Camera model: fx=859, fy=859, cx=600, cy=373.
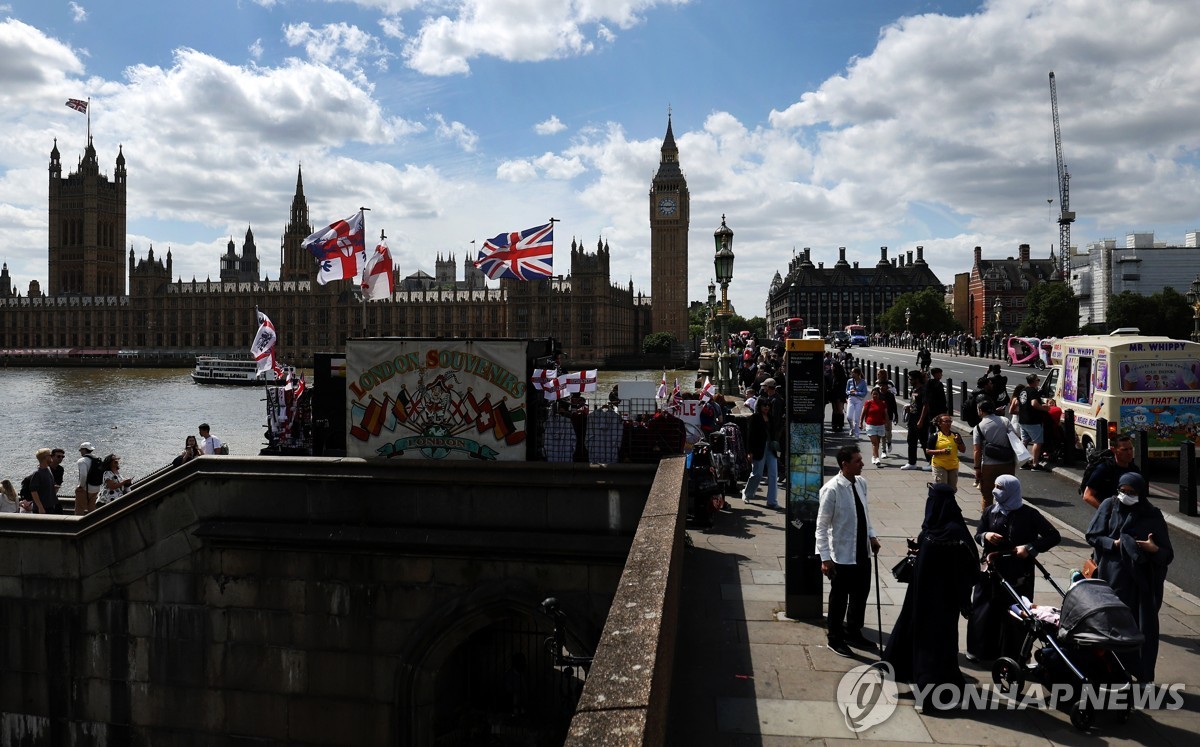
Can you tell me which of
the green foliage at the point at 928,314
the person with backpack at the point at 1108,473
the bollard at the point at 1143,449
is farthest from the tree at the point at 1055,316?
the person with backpack at the point at 1108,473

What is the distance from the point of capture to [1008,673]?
6176 mm

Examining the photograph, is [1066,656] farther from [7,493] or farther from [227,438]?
[227,438]

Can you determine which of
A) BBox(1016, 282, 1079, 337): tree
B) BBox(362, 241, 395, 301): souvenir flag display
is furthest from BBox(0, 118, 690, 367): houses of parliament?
BBox(362, 241, 395, 301): souvenir flag display

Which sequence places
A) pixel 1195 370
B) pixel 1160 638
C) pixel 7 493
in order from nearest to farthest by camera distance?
pixel 1160 638, pixel 7 493, pixel 1195 370

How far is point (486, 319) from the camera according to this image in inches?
5251

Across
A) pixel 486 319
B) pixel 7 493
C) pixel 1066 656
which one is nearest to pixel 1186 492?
pixel 1066 656

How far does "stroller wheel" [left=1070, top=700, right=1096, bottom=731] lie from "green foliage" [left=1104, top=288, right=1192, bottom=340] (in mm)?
86843

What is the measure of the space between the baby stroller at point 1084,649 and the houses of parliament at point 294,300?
11617 cm

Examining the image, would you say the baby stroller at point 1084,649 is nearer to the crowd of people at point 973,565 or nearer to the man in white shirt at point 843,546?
the crowd of people at point 973,565

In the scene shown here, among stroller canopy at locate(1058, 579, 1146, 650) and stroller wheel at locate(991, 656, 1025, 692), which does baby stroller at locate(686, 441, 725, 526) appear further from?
stroller canopy at locate(1058, 579, 1146, 650)

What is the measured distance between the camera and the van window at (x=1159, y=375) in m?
15.7

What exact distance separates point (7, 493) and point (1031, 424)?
18.1 m

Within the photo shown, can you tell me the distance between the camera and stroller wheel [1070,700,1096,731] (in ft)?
18.4

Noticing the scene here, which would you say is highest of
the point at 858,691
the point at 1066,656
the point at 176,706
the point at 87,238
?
the point at 87,238
